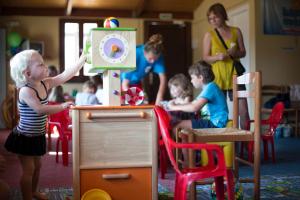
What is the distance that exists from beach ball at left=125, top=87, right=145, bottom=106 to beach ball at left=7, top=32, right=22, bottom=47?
604 cm

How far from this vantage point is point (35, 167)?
2.56m

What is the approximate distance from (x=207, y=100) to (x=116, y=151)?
117 cm

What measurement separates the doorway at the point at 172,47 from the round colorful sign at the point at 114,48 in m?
6.39

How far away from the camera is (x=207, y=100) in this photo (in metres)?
3.19

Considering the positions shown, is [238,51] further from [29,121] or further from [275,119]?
[29,121]

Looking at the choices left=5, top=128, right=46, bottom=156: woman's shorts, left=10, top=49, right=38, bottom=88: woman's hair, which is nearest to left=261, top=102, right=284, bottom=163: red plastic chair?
left=5, top=128, right=46, bottom=156: woman's shorts

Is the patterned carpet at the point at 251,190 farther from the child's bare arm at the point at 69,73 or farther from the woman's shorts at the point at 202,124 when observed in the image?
the child's bare arm at the point at 69,73

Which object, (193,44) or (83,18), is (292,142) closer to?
(193,44)

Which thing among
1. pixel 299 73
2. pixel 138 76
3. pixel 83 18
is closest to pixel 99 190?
pixel 138 76

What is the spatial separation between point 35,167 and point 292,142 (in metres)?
4.28

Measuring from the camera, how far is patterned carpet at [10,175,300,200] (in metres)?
2.76

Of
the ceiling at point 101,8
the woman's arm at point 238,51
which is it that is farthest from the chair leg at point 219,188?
the ceiling at point 101,8

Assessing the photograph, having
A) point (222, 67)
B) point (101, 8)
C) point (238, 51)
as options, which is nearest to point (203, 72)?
point (222, 67)

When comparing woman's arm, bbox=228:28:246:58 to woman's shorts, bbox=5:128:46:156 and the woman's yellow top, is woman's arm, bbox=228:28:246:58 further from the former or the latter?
woman's shorts, bbox=5:128:46:156
